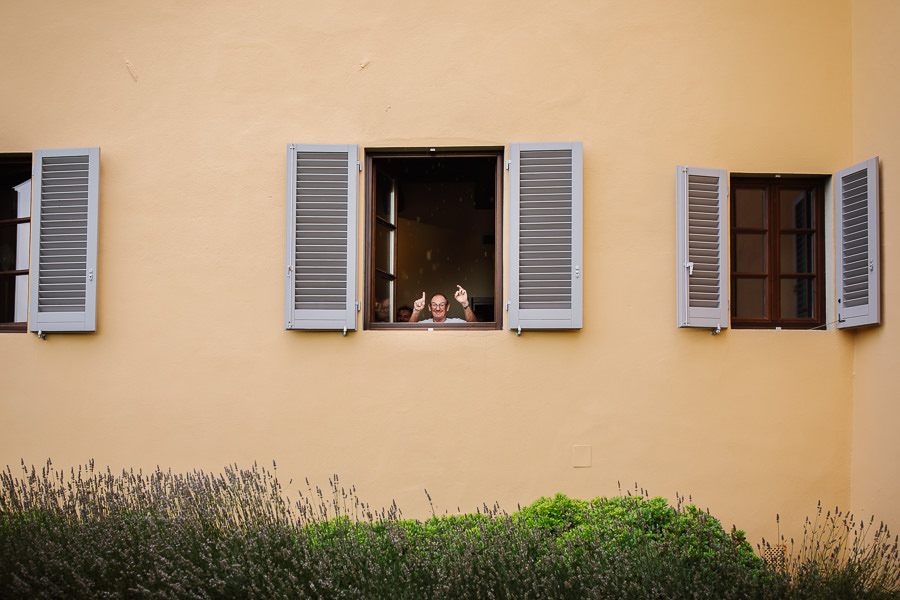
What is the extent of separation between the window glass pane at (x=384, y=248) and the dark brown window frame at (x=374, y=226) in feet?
0.36

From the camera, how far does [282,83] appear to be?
18.1 ft

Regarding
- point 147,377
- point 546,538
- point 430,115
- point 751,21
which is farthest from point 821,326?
point 147,377

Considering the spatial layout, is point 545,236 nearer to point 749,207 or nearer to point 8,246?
point 749,207

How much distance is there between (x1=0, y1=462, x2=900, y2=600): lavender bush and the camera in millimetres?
3697

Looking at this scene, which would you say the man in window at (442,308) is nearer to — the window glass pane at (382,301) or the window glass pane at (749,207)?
the window glass pane at (382,301)

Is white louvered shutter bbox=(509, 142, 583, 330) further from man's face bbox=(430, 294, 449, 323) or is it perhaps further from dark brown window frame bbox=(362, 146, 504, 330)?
man's face bbox=(430, 294, 449, 323)

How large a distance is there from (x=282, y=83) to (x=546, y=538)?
3.28m

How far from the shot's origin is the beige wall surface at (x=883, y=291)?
491cm

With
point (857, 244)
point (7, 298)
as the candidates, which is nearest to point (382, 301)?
point (7, 298)

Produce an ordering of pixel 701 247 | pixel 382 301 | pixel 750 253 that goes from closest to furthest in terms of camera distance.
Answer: pixel 701 247 < pixel 750 253 < pixel 382 301

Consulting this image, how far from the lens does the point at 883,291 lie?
4.99 meters

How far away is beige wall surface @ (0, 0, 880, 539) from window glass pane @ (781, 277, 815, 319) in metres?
0.25

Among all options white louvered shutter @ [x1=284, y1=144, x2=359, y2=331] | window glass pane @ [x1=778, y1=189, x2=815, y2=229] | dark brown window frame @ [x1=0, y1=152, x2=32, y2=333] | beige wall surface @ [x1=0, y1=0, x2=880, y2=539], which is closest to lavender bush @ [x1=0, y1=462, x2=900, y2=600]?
beige wall surface @ [x1=0, y1=0, x2=880, y2=539]

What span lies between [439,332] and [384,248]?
2.55 ft
